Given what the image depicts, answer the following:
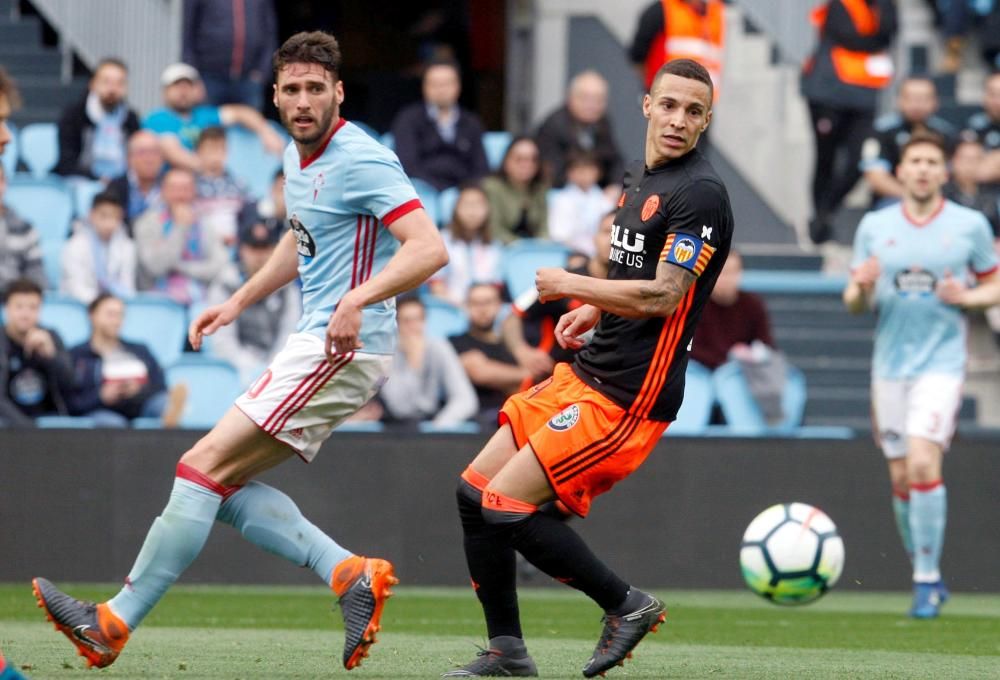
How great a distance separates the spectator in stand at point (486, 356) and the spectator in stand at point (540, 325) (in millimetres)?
201

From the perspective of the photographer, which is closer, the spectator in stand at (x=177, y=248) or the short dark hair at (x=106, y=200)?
the short dark hair at (x=106, y=200)

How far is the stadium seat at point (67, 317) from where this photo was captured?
12.4m

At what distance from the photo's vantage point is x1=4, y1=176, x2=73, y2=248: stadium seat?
13438mm

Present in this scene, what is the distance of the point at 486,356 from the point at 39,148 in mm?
4897

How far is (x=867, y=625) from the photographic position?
30.5 feet

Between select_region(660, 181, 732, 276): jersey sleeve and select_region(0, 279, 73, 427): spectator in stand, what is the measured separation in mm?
6447

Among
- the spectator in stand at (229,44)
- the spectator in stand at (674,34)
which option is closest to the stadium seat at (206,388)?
the spectator in stand at (229,44)

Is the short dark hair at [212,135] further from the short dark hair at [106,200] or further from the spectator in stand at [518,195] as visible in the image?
the spectator in stand at [518,195]

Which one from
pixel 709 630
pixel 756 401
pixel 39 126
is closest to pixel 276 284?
pixel 709 630

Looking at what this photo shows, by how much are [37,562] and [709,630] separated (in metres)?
4.53

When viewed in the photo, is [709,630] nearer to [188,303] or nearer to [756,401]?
[756,401]

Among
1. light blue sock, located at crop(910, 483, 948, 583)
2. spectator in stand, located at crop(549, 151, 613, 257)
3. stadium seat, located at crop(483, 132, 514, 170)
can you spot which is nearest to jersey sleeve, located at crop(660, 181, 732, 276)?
light blue sock, located at crop(910, 483, 948, 583)

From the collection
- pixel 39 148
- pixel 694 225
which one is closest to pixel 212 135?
pixel 39 148

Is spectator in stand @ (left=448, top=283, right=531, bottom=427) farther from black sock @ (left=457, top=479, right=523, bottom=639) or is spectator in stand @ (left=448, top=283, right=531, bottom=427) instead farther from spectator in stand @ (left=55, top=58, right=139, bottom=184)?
black sock @ (left=457, top=479, right=523, bottom=639)
